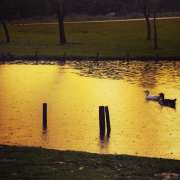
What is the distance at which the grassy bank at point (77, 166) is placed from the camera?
1853cm

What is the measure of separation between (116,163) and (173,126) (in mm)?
12686

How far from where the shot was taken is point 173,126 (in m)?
32.4

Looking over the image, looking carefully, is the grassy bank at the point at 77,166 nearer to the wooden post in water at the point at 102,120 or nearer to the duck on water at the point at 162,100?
the wooden post in water at the point at 102,120

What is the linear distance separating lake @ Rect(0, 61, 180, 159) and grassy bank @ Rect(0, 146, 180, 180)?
4.98m

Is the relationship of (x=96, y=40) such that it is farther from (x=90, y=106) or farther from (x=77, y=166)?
(x=77, y=166)

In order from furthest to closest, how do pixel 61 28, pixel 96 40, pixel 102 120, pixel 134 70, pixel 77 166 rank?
pixel 96 40, pixel 61 28, pixel 134 70, pixel 102 120, pixel 77 166

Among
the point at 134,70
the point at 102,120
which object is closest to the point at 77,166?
the point at 102,120

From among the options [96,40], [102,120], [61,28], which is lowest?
[102,120]

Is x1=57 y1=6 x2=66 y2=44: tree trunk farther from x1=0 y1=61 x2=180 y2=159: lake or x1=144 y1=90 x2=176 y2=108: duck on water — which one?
x1=144 y1=90 x2=176 y2=108: duck on water

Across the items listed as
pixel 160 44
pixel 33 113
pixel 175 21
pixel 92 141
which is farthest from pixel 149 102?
pixel 175 21

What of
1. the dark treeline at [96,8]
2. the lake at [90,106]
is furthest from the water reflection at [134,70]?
the dark treeline at [96,8]

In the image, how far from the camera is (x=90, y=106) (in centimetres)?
4000

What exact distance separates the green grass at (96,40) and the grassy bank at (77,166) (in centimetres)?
5002

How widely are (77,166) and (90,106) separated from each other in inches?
800
